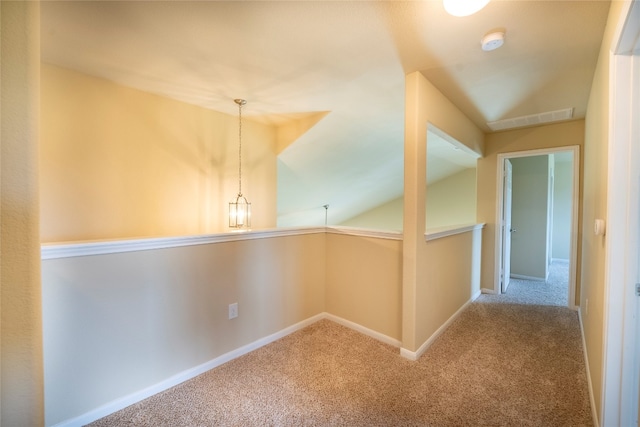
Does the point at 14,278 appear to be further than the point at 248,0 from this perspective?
No

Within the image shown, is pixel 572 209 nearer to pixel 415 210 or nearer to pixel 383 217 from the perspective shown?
pixel 415 210

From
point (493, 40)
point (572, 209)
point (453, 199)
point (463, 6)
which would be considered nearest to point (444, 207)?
point (453, 199)

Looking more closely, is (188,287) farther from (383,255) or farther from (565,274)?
(565,274)

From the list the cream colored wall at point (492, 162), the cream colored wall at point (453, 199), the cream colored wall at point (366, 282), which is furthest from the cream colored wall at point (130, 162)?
the cream colored wall at point (453, 199)

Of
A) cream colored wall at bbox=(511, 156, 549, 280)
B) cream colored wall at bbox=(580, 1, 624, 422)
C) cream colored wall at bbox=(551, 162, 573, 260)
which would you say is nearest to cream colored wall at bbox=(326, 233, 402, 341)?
cream colored wall at bbox=(580, 1, 624, 422)

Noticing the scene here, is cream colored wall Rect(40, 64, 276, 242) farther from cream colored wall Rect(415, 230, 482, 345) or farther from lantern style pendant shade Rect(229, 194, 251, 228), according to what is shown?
cream colored wall Rect(415, 230, 482, 345)

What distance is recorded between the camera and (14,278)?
2.15ft

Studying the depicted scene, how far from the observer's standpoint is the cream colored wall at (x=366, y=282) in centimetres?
234

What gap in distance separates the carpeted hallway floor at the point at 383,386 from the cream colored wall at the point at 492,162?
1335mm

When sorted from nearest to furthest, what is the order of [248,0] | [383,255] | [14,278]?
[14,278], [248,0], [383,255]

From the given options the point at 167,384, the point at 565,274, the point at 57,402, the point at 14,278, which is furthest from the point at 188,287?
the point at 565,274

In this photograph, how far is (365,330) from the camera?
8.36ft

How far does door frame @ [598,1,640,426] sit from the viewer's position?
1.20 metres

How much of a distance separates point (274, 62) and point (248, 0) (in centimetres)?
59
